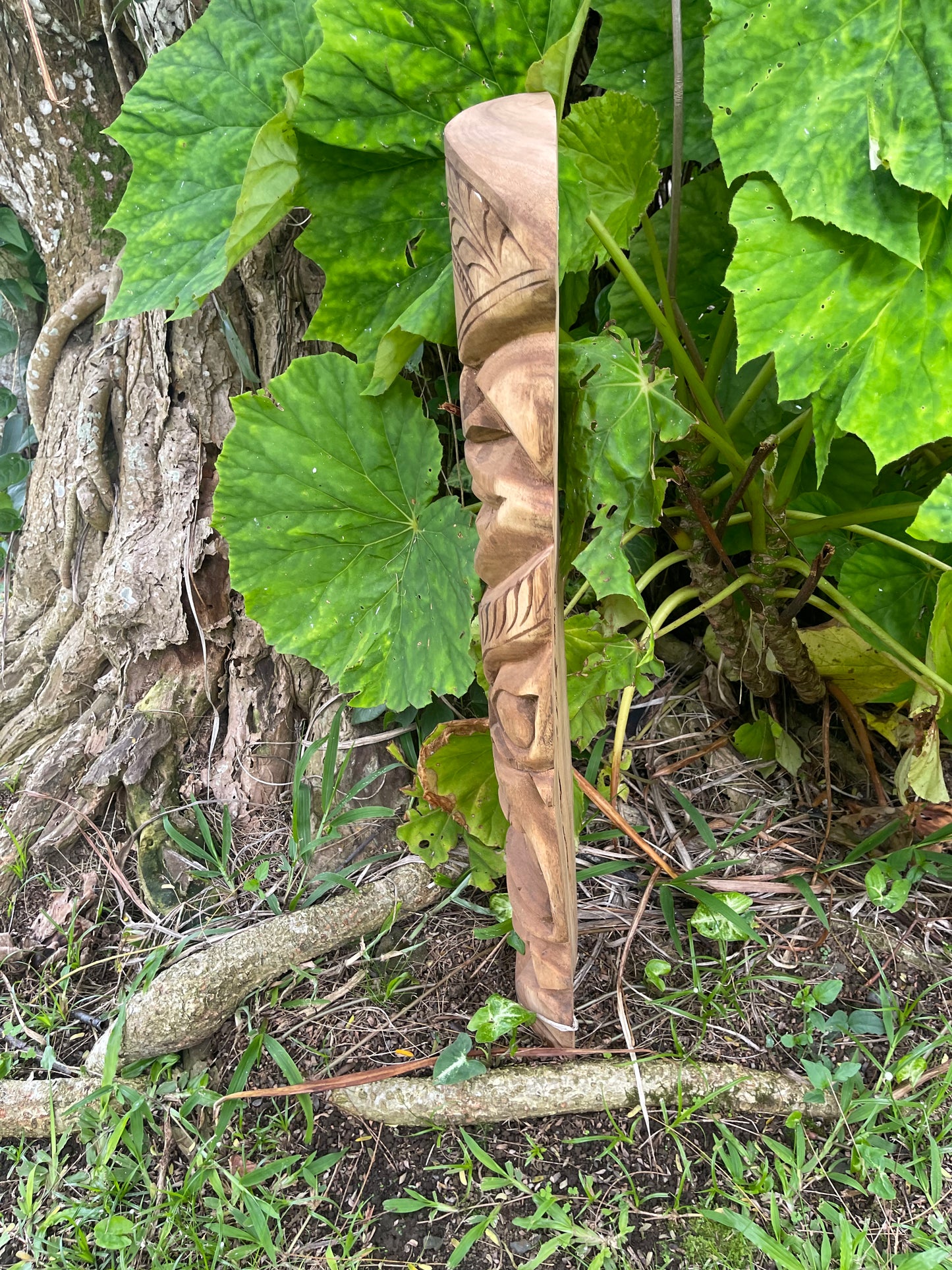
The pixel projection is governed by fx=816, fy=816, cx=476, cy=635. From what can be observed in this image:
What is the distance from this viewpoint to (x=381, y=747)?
1.25m

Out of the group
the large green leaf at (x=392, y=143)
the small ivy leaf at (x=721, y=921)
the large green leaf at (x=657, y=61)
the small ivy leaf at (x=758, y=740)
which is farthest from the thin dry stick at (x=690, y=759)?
the large green leaf at (x=657, y=61)

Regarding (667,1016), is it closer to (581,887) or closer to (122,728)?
(581,887)

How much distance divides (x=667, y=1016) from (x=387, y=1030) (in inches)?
13.2

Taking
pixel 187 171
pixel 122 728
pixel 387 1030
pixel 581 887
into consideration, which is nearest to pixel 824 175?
pixel 187 171

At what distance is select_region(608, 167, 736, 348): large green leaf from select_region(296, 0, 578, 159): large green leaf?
0.87 ft

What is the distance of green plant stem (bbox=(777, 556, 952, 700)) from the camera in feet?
3.05

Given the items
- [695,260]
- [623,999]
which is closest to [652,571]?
[695,260]

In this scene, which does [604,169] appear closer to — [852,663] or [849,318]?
[849,318]

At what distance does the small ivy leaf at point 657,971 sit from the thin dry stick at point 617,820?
0.13m

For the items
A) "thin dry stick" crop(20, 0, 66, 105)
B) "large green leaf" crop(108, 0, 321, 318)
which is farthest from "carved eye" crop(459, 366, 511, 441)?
"thin dry stick" crop(20, 0, 66, 105)

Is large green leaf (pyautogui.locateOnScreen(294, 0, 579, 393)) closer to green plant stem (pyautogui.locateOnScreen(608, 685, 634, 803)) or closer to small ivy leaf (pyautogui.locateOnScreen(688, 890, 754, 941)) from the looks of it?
green plant stem (pyautogui.locateOnScreen(608, 685, 634, 803))

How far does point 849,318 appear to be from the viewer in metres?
0.76

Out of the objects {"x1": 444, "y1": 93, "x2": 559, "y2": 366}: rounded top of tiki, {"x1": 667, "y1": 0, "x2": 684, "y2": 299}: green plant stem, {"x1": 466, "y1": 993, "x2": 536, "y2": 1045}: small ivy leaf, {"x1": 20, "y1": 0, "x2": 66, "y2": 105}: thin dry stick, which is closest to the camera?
{"x1": 444, "y1": 93, "x2": 559, "y2": 366}: rounded top of tiki

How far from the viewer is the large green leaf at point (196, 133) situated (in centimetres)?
96
